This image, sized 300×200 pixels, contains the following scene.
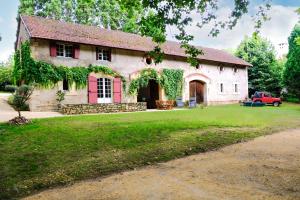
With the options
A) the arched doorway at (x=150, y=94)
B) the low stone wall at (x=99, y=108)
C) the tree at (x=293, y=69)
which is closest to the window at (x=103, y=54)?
the low stone wall at (x=99, y=108)

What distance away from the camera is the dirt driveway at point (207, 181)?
463 cm

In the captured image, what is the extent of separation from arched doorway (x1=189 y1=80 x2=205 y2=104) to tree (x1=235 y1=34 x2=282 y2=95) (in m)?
9.61

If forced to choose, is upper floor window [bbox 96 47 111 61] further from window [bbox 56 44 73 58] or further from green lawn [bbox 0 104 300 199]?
green lawn [bbox 0 104 300 199]

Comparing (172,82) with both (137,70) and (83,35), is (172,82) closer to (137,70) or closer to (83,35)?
(137,70)

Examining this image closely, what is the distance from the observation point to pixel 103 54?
21.6 m

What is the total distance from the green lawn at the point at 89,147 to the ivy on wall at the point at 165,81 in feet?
38.1

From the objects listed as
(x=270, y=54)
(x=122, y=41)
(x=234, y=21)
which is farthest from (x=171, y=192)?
(x=270, y=54)

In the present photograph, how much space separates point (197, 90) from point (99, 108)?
40.7 ft

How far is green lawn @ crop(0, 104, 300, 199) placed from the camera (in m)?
5.94

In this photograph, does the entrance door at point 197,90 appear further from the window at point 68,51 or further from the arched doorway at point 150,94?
the window at point 68,51

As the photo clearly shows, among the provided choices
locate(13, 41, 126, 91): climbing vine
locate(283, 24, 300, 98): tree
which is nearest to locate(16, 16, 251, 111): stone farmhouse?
locate(13, 41, 126, 91): climbing vine

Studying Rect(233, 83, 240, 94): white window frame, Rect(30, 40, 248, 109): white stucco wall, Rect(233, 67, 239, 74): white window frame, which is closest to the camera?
Rect(30, 40, 248, 109): white stucco wall

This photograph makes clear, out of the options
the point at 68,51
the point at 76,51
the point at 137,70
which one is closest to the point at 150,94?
the point at 137,70

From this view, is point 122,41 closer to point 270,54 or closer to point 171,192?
point 171,192
